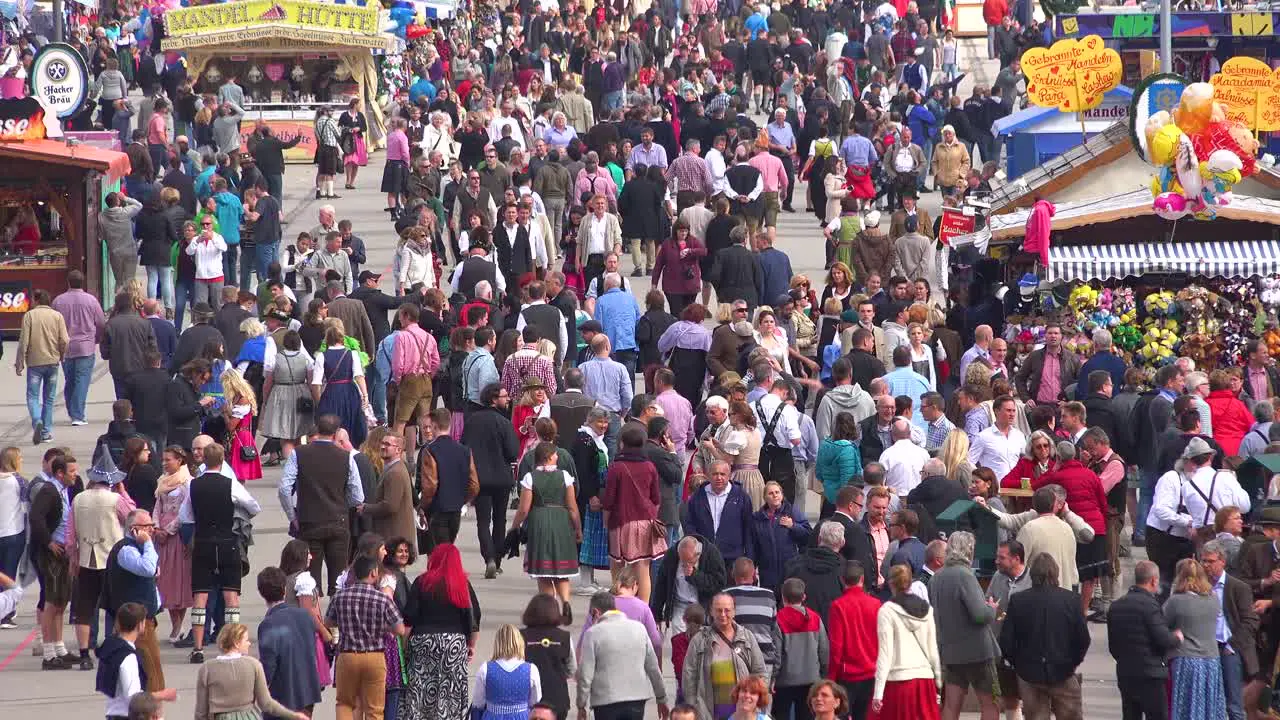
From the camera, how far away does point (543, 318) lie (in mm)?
19359

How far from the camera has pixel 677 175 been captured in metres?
26.8

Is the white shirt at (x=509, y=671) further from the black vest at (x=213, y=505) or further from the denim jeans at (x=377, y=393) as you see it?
the denim jeans at (x=377, y=393)

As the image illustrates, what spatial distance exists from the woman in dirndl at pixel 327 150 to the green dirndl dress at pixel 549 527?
17799 millimetres

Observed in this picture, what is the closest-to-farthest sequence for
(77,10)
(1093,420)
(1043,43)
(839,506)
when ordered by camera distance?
(839,506) < (1093,420) < (1043,43) < (77,10)

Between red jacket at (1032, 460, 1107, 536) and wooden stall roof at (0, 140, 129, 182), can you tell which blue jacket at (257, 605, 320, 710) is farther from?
wooden stall roof at (0, 140, 129, 182)

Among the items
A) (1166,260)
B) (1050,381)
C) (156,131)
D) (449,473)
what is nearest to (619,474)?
(449,473)

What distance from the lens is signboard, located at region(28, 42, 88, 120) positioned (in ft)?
94.8

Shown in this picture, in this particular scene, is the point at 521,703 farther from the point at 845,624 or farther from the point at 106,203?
the point at 106,203

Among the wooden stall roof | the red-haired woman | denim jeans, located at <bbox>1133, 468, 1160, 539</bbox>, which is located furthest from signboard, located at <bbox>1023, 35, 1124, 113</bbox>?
the red-haired woman

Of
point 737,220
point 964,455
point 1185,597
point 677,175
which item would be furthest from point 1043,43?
point 1185,597

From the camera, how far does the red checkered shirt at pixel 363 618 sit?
12594 millimetres

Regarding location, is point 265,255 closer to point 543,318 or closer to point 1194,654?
point 543,318

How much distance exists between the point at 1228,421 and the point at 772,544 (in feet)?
13.8

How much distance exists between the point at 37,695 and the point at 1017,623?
18.6 ft
